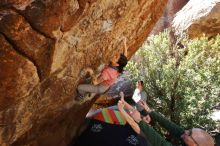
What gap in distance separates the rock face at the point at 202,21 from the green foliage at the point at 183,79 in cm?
419

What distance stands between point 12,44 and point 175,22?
1580 centimetres

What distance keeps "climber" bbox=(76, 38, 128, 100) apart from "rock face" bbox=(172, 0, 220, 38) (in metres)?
12.2

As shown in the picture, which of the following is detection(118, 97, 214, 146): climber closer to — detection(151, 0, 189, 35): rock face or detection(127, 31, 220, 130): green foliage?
detection(127, 31, 220, 130): green foliage

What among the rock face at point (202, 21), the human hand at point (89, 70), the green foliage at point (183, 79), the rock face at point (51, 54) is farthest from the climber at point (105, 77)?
the rock face at point (202, 21)

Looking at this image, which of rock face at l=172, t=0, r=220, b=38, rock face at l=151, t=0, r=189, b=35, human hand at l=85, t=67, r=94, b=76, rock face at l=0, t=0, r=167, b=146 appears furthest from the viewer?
rock face at l=151, t=0, r=189, b=35

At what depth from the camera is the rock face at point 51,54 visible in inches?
175

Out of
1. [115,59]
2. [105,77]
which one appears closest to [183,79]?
[115,59]

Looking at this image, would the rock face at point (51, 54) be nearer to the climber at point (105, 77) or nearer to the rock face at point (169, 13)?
the climber at point (105, 77)

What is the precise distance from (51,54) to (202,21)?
46.4ft

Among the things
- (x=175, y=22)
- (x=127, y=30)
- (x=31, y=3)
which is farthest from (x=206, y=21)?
(x=31, y=3)

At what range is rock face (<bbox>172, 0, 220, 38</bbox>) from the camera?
17.8 m

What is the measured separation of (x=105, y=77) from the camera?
601 cm


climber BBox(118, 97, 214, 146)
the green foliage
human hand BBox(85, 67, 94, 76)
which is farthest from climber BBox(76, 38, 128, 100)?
the green foliage

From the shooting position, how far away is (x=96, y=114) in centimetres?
661
